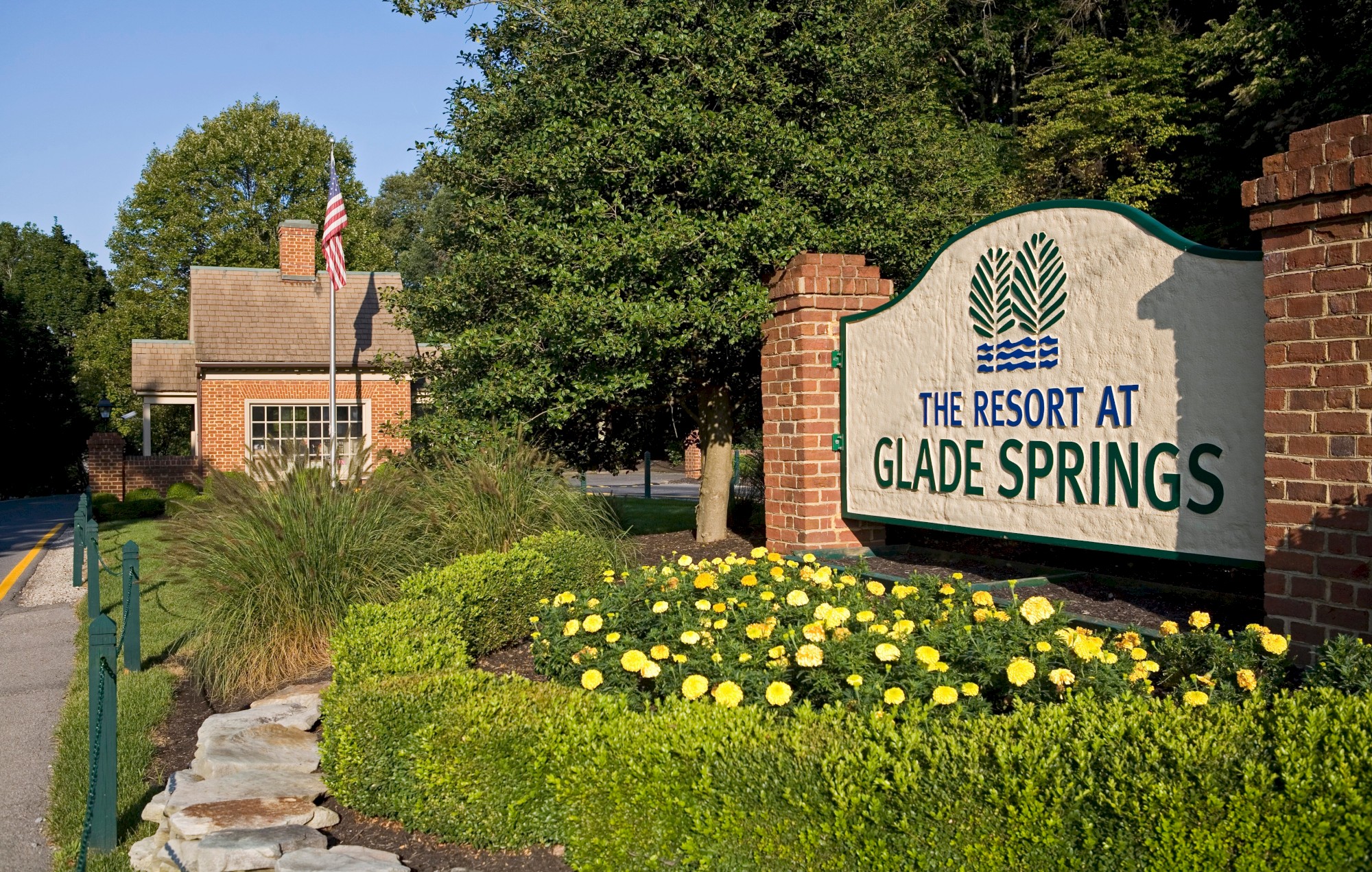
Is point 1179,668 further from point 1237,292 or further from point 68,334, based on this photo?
point 68,334

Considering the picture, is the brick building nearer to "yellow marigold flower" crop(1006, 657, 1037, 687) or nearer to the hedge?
the hedge

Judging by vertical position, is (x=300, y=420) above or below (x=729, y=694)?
above

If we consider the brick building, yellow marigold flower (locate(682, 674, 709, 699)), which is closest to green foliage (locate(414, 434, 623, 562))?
yellow marigold flower (locate(682, 674, 709, 699))

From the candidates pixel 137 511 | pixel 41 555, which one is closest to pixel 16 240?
pixel 137 511

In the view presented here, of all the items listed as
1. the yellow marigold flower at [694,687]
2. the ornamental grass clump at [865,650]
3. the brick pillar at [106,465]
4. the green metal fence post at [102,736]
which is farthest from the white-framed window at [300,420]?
the yellow marigold flower at [694,687]

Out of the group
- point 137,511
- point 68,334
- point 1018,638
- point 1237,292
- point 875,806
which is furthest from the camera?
point 68,334

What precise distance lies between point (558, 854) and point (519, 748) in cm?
49

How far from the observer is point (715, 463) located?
33.5 ft

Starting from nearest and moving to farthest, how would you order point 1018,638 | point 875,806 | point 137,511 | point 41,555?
point 875,806 < point 1018,638 < point 41,555 < point 137,511

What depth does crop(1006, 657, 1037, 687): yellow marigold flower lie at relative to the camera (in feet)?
13.1

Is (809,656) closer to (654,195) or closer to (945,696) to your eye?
(945,696)

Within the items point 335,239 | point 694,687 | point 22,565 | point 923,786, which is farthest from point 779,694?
point 335,239

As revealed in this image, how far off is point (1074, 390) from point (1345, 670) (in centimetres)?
256

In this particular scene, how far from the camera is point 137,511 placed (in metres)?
24.1
